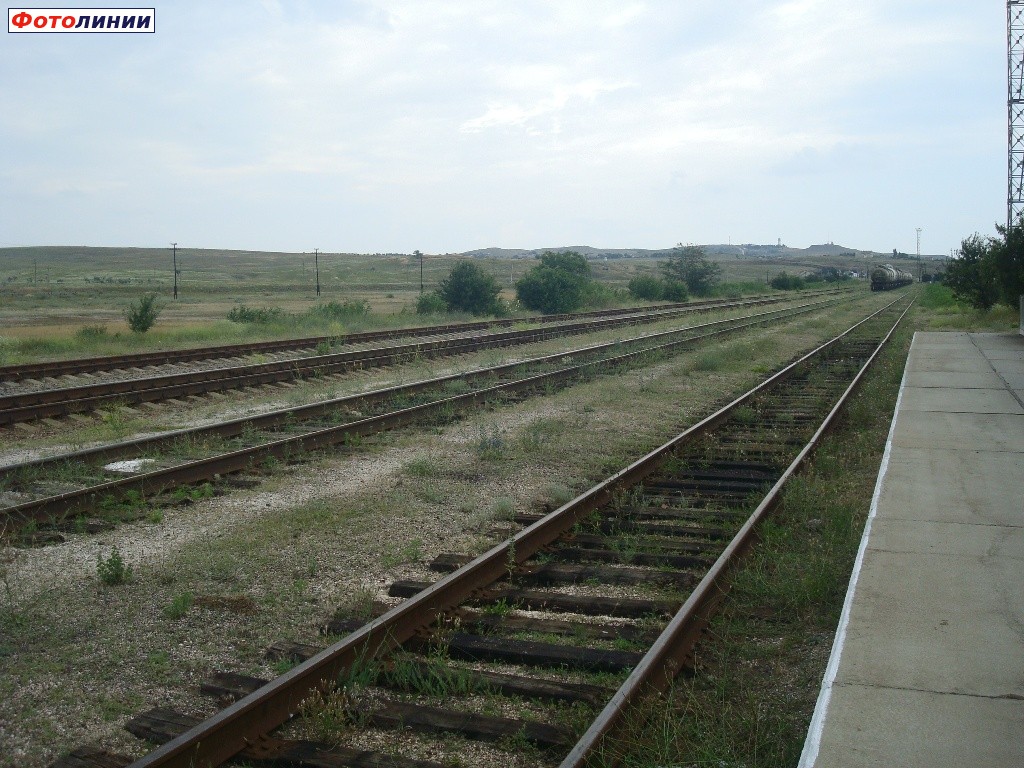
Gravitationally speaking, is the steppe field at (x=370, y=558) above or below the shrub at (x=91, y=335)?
below

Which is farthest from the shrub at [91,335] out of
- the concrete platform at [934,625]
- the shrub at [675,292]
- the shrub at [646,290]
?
the shrub at [675,292]

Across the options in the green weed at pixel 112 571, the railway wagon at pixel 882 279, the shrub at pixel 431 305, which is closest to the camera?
the green weed at pixel 112 571

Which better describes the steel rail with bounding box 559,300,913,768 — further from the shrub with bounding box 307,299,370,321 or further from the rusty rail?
the shrub with bounding box 307,299,370,321

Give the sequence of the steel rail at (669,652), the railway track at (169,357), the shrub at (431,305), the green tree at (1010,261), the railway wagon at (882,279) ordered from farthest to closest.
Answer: the railway wagon at (882,279), the shrub at (431,305), the green tree at (1010,261), the railway track at (169,357), the steel rail at (669,652)

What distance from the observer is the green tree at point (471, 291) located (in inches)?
1736

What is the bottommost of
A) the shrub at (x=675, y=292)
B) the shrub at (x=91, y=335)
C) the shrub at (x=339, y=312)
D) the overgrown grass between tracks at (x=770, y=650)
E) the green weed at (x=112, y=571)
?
the overgrown grass between tracks at (x=770, y=650)

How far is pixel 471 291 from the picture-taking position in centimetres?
4400

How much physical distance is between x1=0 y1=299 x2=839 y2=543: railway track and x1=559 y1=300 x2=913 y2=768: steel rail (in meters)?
5.52

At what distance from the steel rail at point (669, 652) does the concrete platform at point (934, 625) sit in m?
0.85

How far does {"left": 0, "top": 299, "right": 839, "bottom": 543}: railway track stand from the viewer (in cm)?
901

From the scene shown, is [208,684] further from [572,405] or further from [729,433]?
[572,405]

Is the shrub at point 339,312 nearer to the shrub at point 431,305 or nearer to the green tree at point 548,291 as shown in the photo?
the shrub at point 431,305

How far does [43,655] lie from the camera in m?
5.67

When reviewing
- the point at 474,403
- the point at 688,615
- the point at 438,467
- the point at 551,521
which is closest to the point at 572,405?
the point at 474,403
